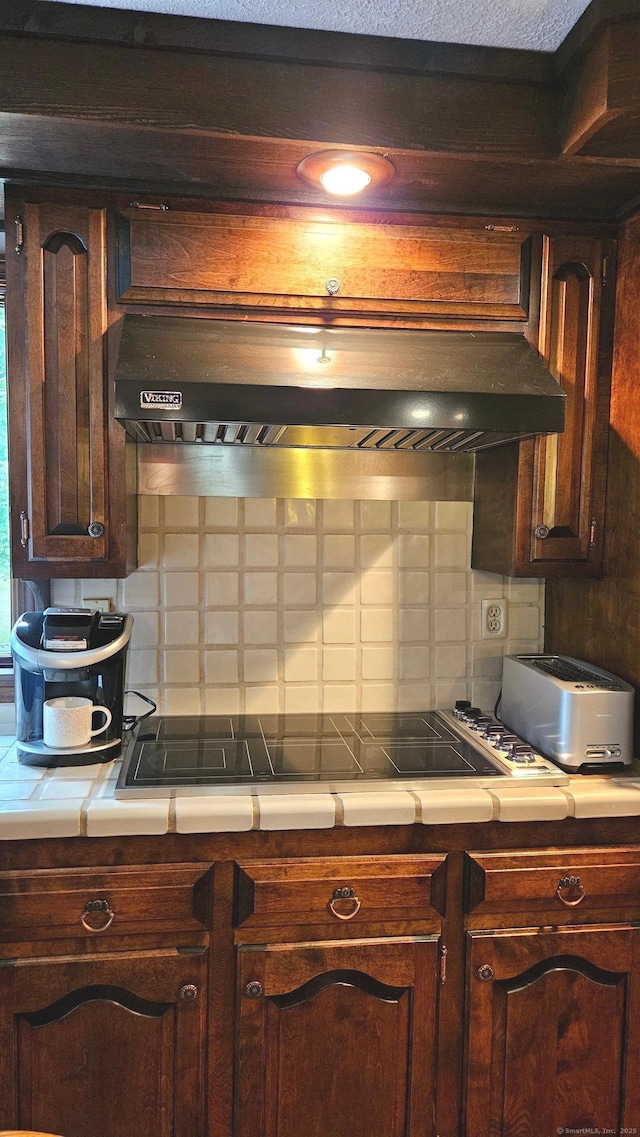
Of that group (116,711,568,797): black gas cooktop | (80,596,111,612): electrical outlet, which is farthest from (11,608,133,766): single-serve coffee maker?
(80,596,111,612): electrical outlet

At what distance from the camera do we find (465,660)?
2.12 m

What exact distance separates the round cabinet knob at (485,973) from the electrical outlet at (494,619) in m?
0.87

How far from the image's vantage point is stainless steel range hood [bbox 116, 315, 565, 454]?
1470 millimetres

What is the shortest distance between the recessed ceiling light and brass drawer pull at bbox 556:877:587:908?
4.89 feet

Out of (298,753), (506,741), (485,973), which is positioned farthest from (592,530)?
(485,973)

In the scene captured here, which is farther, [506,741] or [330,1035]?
[506,741]

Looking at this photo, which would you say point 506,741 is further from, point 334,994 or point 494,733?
point 334,994

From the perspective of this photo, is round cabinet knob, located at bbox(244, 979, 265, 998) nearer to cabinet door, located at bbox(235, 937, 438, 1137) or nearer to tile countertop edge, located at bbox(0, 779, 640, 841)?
cabinet door, located at bbox(235, 937, 438, 1137)

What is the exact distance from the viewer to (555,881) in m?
1.54

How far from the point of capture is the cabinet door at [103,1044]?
4.63 feet

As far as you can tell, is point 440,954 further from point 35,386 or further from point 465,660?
point 35,386

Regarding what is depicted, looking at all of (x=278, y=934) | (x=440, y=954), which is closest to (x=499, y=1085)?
(x=440, y=954)

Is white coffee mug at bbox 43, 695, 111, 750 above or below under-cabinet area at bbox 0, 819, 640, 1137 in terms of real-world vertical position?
above

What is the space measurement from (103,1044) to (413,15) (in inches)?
78.5
